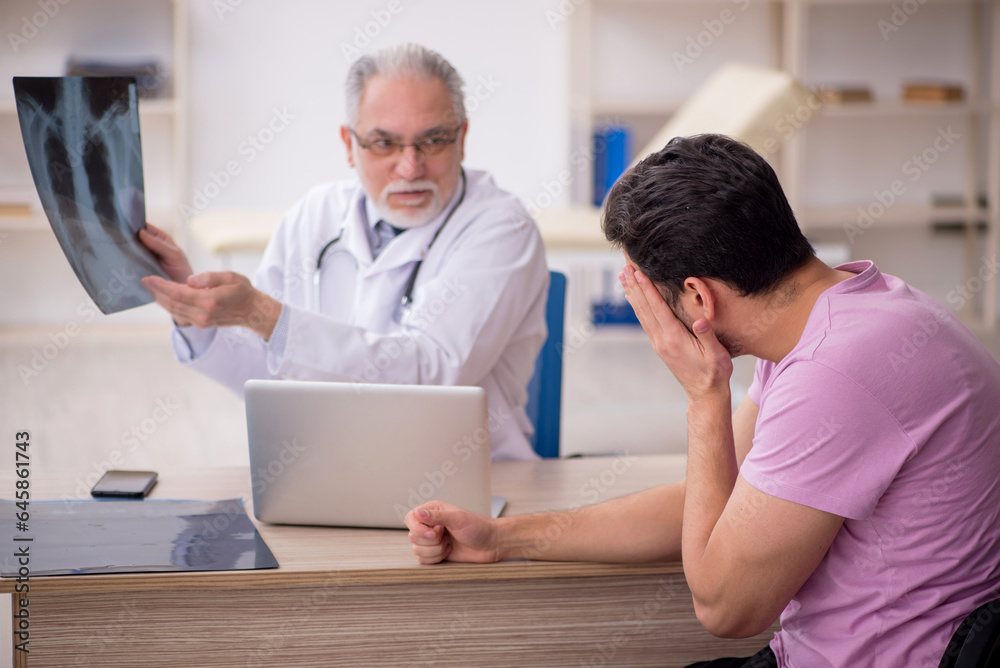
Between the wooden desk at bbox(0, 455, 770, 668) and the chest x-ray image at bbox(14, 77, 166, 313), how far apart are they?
41 centimetres

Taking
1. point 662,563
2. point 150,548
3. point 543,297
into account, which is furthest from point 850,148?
point 150,548

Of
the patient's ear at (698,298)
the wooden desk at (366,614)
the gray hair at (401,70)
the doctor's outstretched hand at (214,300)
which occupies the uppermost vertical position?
the gray hair at (401,70)

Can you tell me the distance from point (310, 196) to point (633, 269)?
1041 mm

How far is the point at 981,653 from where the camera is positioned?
95 cm

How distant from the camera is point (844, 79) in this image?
4.72 metres

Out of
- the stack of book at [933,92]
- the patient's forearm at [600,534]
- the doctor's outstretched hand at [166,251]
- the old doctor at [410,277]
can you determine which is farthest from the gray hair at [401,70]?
the stack of book at [933,92]

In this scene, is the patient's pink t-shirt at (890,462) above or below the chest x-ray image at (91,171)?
below

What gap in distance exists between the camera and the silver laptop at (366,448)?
121cm

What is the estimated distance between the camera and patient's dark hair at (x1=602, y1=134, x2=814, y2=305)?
1051mm

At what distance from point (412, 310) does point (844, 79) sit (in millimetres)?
3682

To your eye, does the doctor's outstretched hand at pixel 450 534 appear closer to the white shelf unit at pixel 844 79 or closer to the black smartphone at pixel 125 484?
the black smartphone at pixel 125 484

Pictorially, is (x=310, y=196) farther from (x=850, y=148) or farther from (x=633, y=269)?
(x=850, y=148)

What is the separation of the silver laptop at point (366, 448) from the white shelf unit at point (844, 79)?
3452 millimetres

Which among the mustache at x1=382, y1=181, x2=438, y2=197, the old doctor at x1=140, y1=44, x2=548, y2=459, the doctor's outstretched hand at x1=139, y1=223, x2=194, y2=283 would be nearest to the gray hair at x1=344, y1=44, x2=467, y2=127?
the old doctor at x1=140, y1=44, x2=548, y2=459
